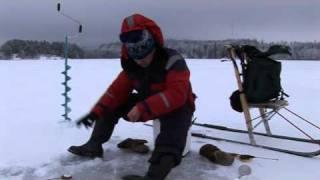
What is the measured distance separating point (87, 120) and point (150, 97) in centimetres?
63

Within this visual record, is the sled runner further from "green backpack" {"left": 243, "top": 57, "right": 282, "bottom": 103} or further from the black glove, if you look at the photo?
the black glove

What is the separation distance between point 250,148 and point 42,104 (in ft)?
12.6

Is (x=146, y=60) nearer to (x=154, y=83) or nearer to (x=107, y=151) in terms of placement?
(x=154, y=83)

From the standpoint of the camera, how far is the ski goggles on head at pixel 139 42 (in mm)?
3445

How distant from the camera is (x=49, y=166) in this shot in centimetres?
375

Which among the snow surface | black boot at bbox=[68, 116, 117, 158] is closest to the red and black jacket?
black boot at bbox=[68, 116, 117, 158]

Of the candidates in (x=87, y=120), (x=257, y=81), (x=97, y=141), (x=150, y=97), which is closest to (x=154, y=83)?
(x=150, y=97)

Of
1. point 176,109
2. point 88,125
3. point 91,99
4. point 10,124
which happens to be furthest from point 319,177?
point 91,99

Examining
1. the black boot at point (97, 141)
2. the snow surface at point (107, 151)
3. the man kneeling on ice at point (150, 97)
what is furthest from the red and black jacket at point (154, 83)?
the snow surface at point (107, 151)

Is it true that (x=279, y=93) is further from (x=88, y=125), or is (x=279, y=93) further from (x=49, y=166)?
(x=49, y=166)

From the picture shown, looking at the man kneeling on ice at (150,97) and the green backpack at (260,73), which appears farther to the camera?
the green backpack at (260,73)

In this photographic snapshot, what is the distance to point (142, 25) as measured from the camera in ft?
11.3

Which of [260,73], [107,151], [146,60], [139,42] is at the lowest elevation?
[107,151]

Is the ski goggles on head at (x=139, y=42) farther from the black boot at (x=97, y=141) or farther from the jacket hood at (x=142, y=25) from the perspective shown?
the black boot at (x=97, y=141)
